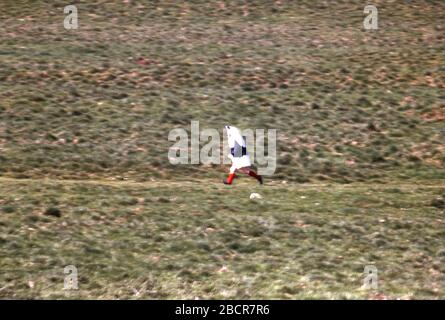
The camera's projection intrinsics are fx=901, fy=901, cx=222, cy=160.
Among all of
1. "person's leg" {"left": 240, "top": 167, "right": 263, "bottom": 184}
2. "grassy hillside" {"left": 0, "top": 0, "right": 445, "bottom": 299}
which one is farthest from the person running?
"grassy hillside" {"left": 0, "top": 0, "right": 445, "bottom": 299}

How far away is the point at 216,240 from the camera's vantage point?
19078mm

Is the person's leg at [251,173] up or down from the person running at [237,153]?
down

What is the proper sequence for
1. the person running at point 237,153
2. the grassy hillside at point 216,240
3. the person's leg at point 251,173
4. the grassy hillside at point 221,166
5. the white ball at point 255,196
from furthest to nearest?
the person's leg at point 251,173 < the person running at point 237,153 < the white ball at point 255,196 < the grassy hillside at point 221,166 < the grassy hillside at point 216,240

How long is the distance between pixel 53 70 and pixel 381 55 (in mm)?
12164

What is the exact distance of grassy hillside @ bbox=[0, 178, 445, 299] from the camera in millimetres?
17172

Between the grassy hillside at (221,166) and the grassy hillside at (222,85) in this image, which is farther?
the grassy hillside at (222,85)

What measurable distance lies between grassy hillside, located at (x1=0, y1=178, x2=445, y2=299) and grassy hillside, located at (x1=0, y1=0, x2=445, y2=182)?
9.62ft

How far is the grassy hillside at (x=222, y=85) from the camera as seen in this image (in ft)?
83.8

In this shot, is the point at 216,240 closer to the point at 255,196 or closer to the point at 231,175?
the point at 255,196

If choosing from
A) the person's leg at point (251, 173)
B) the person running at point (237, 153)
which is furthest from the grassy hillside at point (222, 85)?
the person running at point (237, 153)

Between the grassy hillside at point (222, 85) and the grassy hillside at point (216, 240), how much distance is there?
9.62ft

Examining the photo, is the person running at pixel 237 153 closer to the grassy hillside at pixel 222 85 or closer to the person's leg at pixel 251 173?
the person's leg at pixel 251 173

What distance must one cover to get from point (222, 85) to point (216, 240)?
12558 mm

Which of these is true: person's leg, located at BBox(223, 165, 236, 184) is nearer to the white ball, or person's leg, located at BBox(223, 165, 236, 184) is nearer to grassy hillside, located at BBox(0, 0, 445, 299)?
grassy hillside, located at BBox(0, 0, 445, 299)
